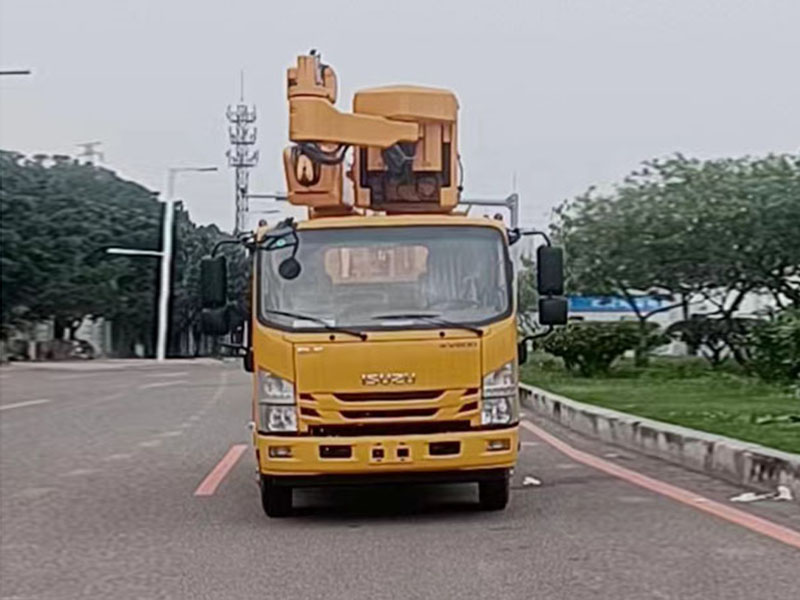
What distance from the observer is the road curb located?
13.3m

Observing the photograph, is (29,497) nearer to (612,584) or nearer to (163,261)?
(612,584)

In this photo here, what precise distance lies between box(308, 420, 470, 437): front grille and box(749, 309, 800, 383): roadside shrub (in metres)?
14.5

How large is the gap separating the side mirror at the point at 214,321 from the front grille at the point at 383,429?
5.17ft

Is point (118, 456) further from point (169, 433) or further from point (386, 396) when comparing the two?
point (386, 396)

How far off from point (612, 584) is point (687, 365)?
90.1 feet

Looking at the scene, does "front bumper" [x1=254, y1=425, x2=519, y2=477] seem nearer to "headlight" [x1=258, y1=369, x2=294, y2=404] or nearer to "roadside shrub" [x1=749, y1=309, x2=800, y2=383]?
"headlight" [x1=258, y1=369, x2=294, y2=404]

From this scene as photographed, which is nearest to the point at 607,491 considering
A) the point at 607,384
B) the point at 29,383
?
the point at 607,384

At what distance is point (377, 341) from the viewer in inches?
450

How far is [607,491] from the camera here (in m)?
A: 13.7

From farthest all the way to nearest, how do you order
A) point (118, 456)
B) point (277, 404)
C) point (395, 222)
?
point (118, 456) < point (395, 222) < point (277, 404)

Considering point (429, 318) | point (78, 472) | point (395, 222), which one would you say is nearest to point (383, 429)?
point (429, 318)

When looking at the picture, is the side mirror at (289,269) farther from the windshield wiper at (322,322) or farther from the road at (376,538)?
the road at (376,538)

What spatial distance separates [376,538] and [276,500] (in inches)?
54.8

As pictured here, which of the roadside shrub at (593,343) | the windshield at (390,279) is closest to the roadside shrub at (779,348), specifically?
the roadside shrub at (593,343)
